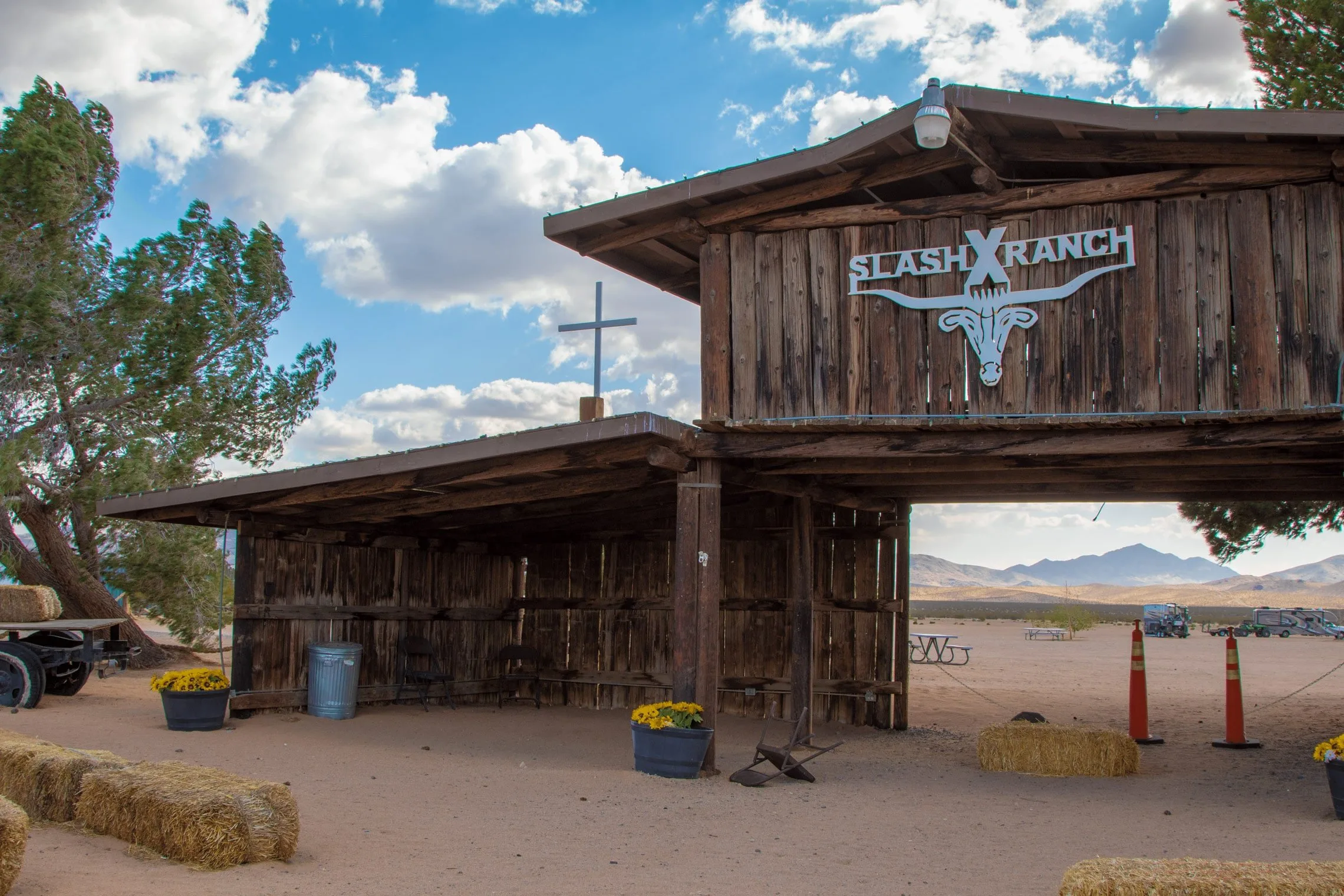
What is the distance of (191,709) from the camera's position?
1082 cm

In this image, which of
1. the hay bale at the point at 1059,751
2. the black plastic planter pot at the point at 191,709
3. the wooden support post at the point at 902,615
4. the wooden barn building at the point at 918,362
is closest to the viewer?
the wooden barn building at the point at 918,362

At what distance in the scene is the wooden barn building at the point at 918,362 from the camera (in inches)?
314

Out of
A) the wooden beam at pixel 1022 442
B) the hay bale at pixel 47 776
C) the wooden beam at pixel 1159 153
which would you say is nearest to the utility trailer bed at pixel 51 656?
the hay bale at pixel 47 776

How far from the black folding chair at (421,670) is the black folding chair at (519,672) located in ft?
2.60

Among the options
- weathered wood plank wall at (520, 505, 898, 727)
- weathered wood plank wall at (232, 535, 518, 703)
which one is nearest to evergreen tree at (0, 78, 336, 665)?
weathered wood plank wall at (232, 535, 518, 703)

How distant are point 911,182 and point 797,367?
1838 millimetres

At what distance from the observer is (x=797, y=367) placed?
9.22m

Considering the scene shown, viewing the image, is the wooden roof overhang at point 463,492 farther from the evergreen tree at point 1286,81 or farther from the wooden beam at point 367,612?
the evergreen tree at point 1286,81

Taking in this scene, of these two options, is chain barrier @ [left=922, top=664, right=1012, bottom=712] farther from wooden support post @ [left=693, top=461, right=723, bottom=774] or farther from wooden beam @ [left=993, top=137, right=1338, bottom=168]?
wooden beam @ [left=993, top=137, right=1338, bottom=168]

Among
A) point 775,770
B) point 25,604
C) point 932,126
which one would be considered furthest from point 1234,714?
point 25,604

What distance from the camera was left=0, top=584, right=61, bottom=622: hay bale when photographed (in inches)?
517

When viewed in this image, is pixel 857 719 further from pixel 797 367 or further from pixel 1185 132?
pixel 1185 132

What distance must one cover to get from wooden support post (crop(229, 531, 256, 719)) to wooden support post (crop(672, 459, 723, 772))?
16.9 feet

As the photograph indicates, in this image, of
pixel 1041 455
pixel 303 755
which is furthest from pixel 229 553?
pixel 1041 455
